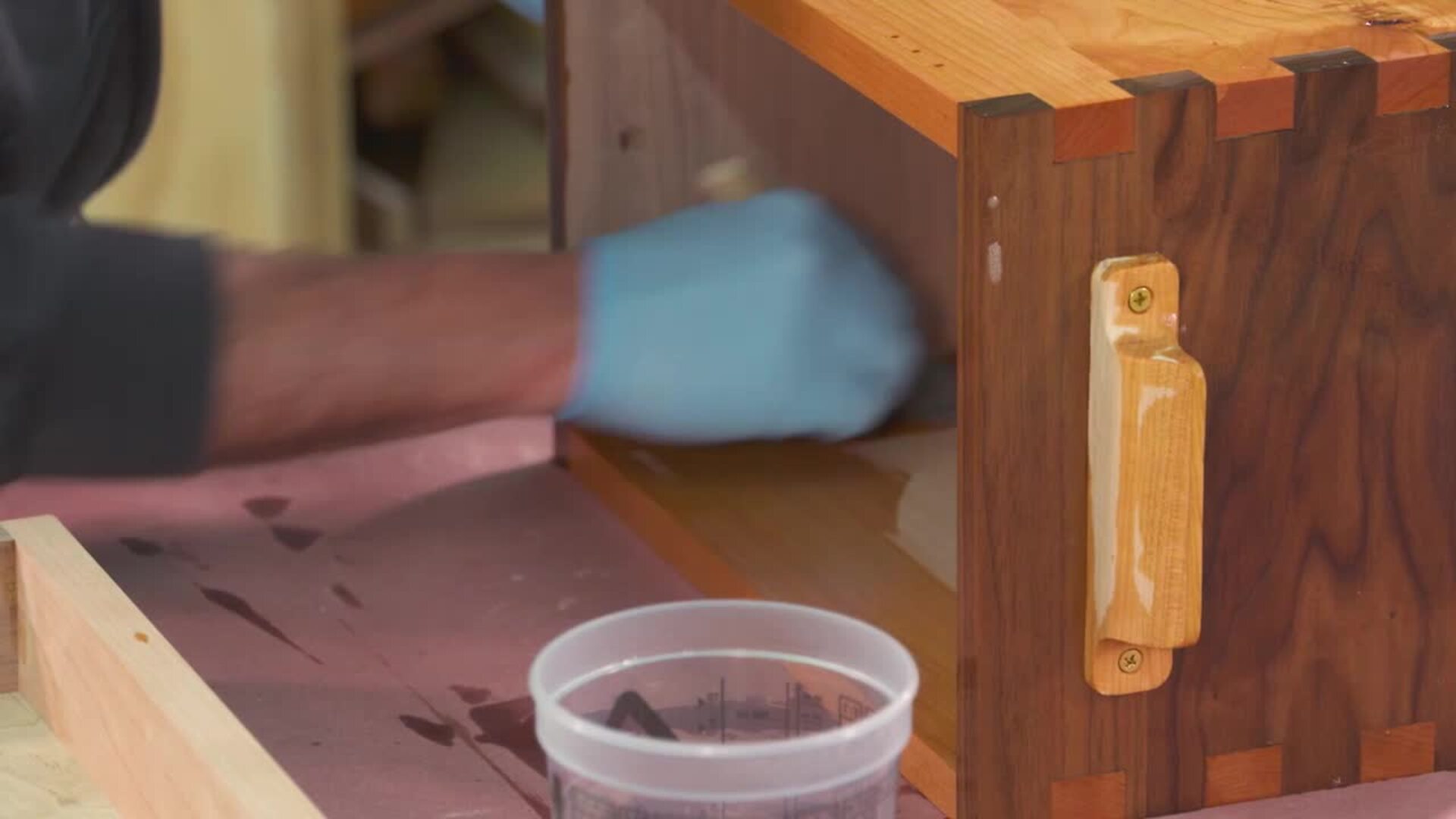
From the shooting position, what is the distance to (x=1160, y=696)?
71cm

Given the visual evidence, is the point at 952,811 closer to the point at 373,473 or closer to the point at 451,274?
the point at 451,274

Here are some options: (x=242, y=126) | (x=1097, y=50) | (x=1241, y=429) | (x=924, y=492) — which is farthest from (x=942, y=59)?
(x=242, y=126)

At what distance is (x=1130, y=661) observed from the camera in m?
0.69

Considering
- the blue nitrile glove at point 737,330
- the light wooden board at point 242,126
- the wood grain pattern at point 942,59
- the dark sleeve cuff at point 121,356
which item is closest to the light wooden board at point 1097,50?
the wood grain pattern at point 942,59

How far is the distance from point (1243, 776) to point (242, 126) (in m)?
1.53

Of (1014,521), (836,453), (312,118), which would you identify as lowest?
(312,118)

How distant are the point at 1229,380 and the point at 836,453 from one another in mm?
312

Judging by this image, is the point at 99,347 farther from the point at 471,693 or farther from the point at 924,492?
the point at 924,492

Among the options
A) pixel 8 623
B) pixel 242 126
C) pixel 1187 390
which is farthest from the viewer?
pixel 242 126

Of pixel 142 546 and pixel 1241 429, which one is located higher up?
pixel 1241 429

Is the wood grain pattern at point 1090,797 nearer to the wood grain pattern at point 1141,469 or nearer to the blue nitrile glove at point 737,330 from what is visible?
the wood grain pattern at point 1141,469

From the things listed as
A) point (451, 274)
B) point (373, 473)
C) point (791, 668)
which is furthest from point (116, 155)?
point (791, 668)

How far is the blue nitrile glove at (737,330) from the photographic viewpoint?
0.90 metres

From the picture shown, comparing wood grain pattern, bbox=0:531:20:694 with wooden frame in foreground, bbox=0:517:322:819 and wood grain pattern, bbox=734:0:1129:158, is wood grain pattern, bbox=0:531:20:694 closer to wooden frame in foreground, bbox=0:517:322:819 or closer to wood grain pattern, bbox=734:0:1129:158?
wooden frame in foreground, bbox=0:517:322:819
